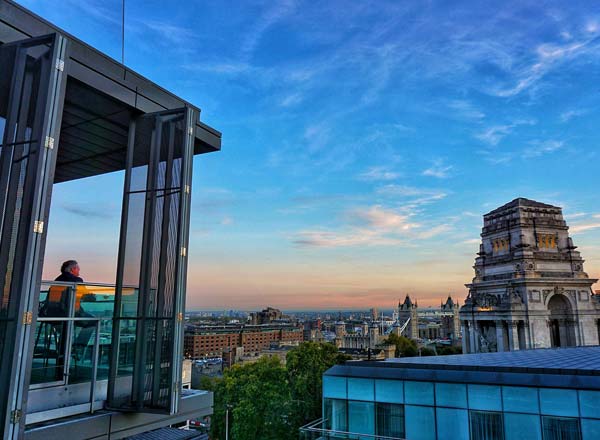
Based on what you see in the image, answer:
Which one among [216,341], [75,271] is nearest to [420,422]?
[75,271]

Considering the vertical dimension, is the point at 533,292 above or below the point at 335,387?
above

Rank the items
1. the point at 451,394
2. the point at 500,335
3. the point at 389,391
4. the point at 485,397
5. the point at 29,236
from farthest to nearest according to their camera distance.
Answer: the point at 500,335, the point at 389,391, the point at 451,394, the point at 485,397, the point at 29,236

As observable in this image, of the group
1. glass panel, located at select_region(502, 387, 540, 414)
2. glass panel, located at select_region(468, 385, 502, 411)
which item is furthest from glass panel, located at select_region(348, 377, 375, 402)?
glass panel, located at select_region(502, 387, 540, 414)

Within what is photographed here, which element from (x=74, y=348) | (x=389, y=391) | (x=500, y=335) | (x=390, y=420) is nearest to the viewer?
(x=74, y=348)

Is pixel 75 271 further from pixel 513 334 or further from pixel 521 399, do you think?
pixel 513 334

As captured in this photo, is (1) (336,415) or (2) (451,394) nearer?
(2) (451,394)

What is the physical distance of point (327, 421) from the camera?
22.7 metres

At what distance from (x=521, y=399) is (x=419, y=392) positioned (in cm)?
421

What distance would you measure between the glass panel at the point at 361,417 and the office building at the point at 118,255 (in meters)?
14.1

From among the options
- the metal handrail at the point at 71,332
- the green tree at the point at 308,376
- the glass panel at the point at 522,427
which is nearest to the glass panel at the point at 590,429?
the glass panel at the point at 522,427

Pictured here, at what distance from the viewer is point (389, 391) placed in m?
21.2

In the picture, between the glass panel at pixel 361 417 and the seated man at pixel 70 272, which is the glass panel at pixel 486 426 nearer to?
Answer: the glass panel at pixel 361 417

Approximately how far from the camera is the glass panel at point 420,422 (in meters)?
20.1

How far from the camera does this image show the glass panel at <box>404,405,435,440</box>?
20078mm
